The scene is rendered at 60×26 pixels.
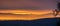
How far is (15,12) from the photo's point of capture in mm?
1097

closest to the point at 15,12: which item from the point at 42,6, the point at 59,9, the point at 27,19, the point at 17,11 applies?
the point at 17,11

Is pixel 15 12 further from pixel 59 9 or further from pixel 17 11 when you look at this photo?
pixel 59 9

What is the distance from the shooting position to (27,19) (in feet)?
3.60

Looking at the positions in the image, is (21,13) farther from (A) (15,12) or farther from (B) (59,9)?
(B) (59,9)

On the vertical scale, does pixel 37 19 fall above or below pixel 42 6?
below

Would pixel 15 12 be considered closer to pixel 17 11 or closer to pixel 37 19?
pixel 17 11

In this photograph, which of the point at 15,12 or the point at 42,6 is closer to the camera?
the point at 15,12

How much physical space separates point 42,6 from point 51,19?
0.17 m

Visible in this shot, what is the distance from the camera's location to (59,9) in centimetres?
115

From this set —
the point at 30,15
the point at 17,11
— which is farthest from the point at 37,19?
the point at 17,11

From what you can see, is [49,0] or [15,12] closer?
[15,12]

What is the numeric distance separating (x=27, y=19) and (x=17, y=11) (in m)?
0.12

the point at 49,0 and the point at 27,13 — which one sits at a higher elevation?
the point at 49,0

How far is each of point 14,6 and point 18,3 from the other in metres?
0.05
